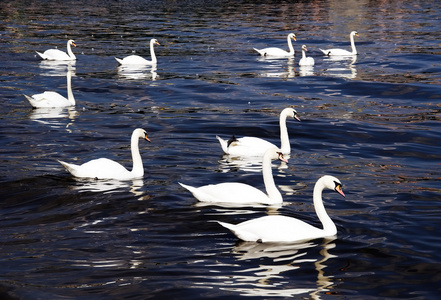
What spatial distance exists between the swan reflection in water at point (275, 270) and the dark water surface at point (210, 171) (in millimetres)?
32

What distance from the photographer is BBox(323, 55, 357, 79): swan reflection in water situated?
102 ft

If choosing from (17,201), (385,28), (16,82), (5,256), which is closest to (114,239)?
(5,256)

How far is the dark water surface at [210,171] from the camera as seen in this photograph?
10.5 meters

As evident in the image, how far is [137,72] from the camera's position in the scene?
31.7 m

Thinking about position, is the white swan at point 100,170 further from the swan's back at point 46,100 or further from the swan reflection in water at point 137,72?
the swan reflection in water at point 137,72

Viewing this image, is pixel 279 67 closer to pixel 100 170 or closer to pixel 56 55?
pixel 56 55

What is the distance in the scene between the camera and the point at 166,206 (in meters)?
13.7

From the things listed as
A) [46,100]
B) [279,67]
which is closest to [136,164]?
[46,100]

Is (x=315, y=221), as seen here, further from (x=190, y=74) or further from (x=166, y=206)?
(x=190, y=74)

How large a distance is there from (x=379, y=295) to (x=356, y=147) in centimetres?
919

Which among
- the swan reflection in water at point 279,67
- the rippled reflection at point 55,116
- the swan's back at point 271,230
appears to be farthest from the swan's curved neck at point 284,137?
the swan reflection in water at point 279,67

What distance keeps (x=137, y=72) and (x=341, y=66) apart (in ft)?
28.2

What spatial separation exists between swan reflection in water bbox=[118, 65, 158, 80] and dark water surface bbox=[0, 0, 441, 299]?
16 centimetres

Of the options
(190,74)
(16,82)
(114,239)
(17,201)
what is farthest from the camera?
(190,74)
